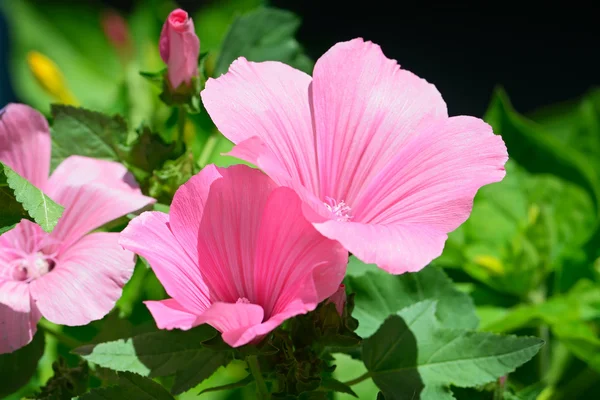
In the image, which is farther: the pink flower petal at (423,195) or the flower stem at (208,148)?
the flower stem at (208,148)

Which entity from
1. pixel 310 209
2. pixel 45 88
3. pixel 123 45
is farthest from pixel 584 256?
pixel 123 45

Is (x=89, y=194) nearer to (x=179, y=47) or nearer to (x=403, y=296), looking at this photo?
(x=179, y=47)

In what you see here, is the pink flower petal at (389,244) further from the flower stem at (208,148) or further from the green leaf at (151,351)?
the flower stem at (208,148)

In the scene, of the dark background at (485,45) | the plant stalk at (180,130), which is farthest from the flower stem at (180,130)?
the dark background at (485,45)

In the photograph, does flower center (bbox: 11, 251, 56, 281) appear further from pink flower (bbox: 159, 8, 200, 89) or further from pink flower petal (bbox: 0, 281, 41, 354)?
pink flower (bbox: 159, 8, 200, 89)

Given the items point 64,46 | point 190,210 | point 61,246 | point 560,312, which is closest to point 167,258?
point 190,210

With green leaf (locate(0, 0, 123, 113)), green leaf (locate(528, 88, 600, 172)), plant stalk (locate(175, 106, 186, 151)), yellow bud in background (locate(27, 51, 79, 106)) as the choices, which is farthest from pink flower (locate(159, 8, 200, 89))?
green leaf (locate(0, 0, 123, 113))

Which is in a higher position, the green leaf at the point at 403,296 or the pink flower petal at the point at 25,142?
the pink flower petal at the point at 25,142
